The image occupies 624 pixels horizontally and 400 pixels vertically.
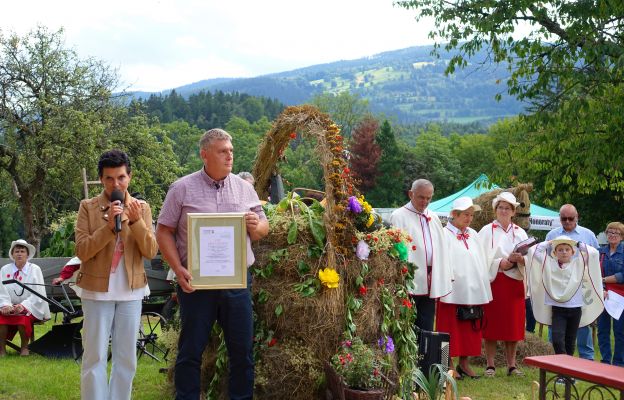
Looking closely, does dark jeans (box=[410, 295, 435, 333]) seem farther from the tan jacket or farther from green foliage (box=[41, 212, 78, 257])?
green foliage (box=[41, 212, 78, 257])

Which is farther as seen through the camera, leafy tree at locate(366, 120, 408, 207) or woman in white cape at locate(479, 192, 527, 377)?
leafy tree at locate(366, 120, 408, 207)

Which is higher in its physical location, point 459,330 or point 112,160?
point 112,160

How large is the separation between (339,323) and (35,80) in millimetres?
26078

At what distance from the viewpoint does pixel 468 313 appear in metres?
8.59

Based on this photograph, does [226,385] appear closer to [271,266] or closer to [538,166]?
[271,266]

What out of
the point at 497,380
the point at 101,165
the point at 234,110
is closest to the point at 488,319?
the point at 497,380

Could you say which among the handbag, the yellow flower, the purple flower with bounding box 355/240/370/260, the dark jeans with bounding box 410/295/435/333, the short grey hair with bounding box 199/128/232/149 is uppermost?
the short grey hair with bounding box 199/128/232/149

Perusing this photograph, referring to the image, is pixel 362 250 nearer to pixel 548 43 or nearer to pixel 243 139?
pixel 548 43

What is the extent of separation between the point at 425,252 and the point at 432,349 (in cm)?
121

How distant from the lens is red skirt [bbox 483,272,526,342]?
8.81 meters

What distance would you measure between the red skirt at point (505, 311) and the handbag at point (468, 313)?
1.06 ft

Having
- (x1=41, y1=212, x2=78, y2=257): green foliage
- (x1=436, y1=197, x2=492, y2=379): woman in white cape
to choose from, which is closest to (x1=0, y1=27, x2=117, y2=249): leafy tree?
(x1=41, y1=212, x2=78, y2=257): green foliage

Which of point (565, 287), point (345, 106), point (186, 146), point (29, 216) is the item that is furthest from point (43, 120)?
point (345, 106)

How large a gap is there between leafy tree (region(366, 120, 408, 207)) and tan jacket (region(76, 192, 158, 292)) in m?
53.2
